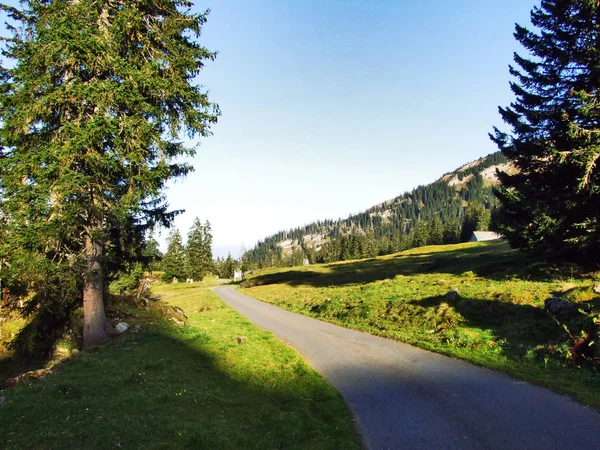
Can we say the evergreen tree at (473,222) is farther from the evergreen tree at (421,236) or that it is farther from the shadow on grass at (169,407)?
the shadow on grass at (169,407)

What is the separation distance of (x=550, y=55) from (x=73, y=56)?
27.7 metres

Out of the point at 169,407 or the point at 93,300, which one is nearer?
the point at 169,407

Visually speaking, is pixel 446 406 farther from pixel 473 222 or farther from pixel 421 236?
pixel 421 236

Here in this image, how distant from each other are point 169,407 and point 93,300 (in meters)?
7.78

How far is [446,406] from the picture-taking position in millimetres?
8570

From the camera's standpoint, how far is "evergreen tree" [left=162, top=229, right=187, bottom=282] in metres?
91.4

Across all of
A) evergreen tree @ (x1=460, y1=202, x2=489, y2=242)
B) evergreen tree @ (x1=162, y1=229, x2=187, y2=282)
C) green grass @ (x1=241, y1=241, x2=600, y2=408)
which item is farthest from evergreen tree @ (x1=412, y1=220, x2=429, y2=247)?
green grass @ (x1=241, y1=241, x2=600, y2=408)

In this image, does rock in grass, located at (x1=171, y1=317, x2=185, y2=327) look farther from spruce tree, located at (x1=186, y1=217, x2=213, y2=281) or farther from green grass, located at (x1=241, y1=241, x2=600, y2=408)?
spruce tree, located at (x1=186, y1=217, x2=213, y2=281)

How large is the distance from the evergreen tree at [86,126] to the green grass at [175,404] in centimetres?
411

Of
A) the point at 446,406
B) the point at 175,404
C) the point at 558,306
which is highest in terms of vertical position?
the point at 558,306

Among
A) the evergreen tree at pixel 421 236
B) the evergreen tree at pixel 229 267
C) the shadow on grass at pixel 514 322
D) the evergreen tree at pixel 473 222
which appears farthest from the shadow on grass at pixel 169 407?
the evergreen tree at pixel 421 236

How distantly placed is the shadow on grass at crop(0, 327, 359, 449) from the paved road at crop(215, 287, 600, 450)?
95 cm

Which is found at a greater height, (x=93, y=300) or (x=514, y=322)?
(x=93, y=300)

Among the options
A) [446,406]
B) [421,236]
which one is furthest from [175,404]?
[421,236]
